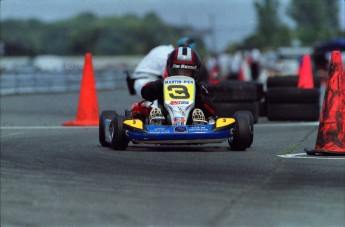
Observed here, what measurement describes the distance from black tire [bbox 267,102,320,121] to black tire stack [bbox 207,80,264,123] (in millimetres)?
877

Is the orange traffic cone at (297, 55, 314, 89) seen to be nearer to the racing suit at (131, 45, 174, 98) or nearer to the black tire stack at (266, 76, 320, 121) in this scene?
the black tire stack at (266, 76, 320, 121)

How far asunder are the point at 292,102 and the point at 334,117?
6.90m

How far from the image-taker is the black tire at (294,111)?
679 inches

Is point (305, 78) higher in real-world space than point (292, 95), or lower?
higher

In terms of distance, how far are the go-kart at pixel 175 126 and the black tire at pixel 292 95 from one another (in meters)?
5.78

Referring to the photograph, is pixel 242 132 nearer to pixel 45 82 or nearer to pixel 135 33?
pixel 45 82

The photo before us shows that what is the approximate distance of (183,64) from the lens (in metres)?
11.6

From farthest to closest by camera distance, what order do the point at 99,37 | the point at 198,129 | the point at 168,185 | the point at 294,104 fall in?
the point at 99,37 → the point at 294,104 → the point at 198,129 → the point at 168,185

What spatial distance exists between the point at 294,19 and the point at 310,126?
17437 centimetres

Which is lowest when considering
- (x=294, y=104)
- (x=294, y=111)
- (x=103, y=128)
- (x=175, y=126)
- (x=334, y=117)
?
(x=294, y=111)

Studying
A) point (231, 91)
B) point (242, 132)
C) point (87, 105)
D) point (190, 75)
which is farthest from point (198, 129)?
point (87, 105)

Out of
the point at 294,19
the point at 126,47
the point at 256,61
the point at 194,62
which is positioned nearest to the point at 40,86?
the point at 256,61

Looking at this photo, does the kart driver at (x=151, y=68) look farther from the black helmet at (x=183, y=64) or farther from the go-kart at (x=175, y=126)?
the go-kart at (x=175, y=126)

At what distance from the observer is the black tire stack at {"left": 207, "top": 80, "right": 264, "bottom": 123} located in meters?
16.3
